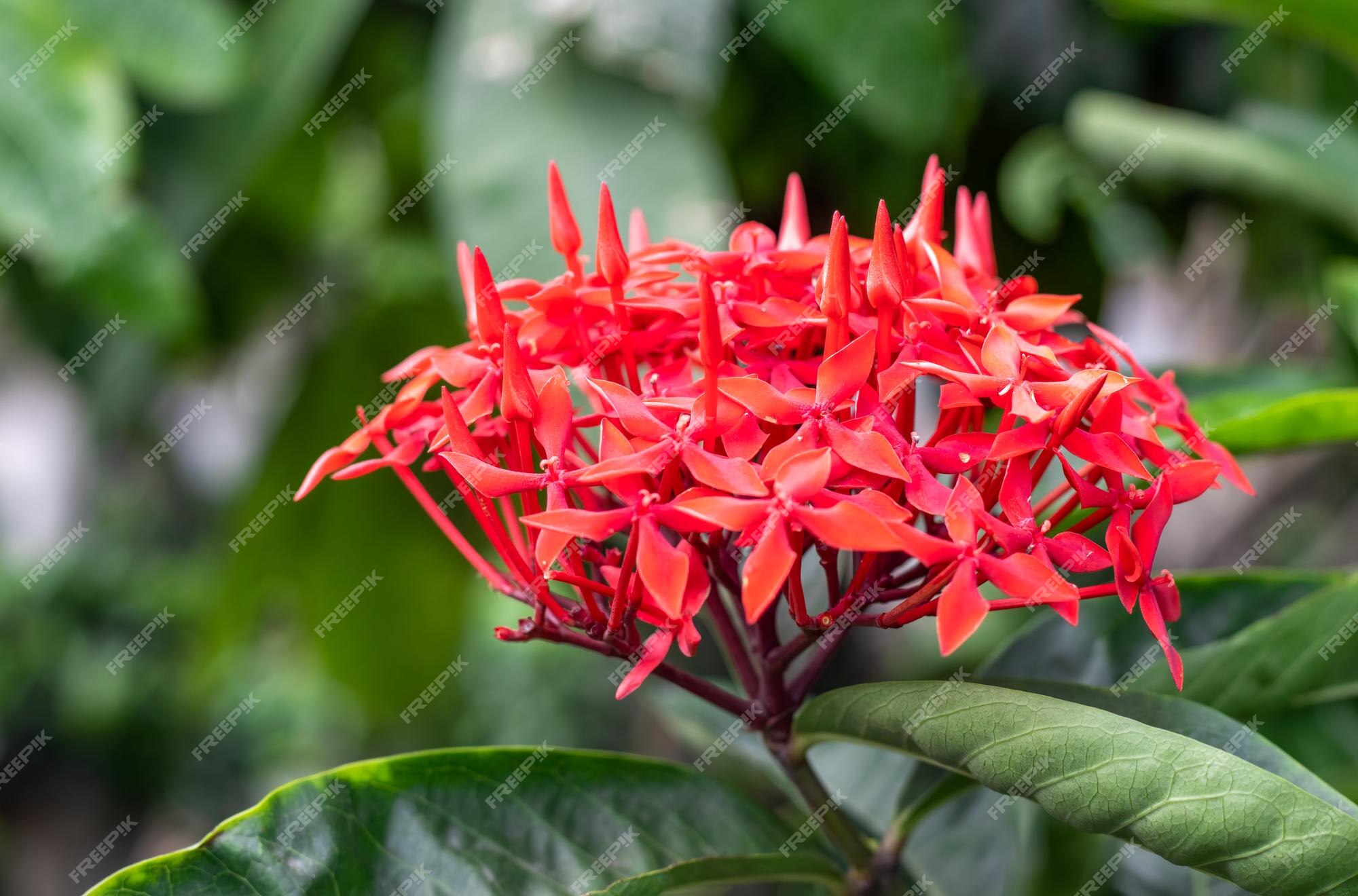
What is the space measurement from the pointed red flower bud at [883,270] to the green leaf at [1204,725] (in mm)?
205

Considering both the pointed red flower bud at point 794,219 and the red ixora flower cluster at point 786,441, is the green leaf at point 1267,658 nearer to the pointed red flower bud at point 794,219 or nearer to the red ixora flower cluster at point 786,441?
the red ixora flower cluster at point 786,441

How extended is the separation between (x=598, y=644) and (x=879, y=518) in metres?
0.17

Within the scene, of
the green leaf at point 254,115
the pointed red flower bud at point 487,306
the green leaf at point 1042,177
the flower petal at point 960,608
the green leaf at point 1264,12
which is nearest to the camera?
the flower petal at point 960,608

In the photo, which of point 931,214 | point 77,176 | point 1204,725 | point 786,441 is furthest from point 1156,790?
point 77,176

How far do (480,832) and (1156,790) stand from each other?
0.34m

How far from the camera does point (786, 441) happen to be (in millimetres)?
504

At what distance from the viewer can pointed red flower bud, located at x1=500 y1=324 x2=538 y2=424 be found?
52 centimetres

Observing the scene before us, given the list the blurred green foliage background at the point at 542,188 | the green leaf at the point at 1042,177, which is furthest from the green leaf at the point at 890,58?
the green leaf at the point at 1042,177

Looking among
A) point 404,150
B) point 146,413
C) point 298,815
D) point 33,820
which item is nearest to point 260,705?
point 33,820

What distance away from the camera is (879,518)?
436 mm

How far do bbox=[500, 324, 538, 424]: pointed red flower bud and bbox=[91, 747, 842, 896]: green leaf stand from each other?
0.19 metres

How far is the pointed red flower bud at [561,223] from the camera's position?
649 millimetres

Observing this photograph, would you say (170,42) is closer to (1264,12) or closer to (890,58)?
(890,58)

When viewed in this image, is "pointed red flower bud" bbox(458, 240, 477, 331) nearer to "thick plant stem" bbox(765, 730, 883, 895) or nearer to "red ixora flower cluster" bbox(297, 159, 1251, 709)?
"red ixora flower cluster" bbox(297, 159, 1251, 709)
